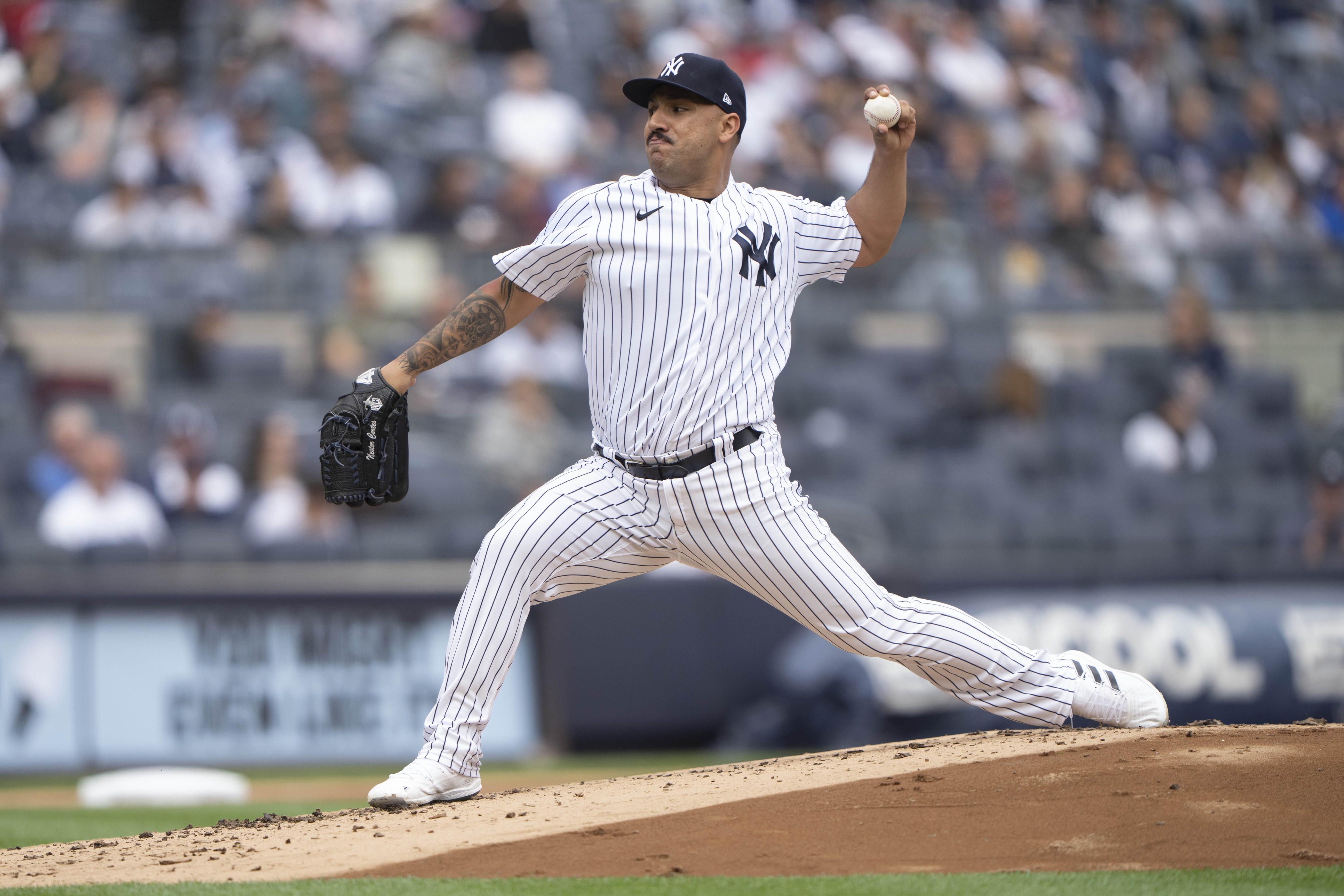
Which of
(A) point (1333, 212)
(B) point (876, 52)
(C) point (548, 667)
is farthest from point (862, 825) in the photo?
(A) point (1333, 212)

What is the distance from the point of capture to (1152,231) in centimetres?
1306

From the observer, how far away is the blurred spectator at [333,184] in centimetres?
1110

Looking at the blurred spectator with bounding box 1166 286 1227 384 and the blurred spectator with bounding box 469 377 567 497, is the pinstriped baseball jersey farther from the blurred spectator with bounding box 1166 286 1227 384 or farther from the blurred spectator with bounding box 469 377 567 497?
the blurred spectator with bounding box 1166 286 1227 384

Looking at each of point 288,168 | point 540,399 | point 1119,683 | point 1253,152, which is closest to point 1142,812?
point 1119,683

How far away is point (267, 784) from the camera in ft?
25.6

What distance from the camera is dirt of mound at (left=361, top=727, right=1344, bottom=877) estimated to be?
3656 mm

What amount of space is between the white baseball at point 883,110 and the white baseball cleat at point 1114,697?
1.56 m

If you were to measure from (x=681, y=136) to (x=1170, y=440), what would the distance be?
7615mm

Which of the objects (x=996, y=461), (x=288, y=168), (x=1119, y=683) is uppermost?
(x=288, y=168)

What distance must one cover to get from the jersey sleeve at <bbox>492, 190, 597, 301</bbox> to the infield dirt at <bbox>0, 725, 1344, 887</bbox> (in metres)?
1.37

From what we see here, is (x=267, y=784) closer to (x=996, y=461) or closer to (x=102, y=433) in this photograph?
(x=102, y=433)

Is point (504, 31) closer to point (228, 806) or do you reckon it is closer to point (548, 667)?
point (548, 667)

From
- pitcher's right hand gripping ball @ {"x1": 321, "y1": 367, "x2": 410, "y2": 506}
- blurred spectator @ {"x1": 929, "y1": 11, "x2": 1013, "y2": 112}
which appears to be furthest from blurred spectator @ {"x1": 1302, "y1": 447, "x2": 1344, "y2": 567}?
pitcher's right hand gripping ball @ {"x1": 321, "y1": 367, "x2": 410, "y2": 506}

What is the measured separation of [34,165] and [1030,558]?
7080 mm
